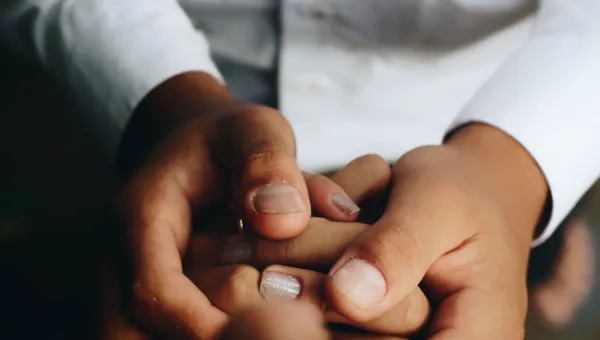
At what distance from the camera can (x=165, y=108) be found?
31 cm

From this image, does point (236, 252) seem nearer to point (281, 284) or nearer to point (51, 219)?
point (281, 284)

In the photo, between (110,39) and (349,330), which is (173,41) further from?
(349,330)

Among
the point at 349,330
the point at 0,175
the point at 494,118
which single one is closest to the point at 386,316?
the point at 349,330

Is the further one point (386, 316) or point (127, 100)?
point (127, 100)

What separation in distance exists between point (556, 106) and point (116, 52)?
236 mm

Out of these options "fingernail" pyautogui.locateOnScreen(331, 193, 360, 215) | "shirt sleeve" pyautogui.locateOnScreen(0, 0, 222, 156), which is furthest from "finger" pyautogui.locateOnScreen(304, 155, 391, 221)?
"shirt sleeve" pyautogui.locateOnScreen(0, 0, 222, 156)

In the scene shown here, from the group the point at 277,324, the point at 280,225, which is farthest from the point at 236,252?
the point at 277,324

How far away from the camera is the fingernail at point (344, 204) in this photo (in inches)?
9.5

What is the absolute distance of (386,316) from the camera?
0.21m

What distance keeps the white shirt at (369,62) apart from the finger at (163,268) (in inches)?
4.0

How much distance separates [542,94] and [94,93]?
0.24m

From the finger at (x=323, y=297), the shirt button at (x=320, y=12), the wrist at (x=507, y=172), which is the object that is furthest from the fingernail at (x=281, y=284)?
the shirt button at (x=320, y=12)

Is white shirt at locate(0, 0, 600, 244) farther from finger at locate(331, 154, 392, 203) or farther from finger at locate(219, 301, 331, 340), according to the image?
finger at locate(219, 301, 331, 340)

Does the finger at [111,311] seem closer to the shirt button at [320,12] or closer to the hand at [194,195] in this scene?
the hand at [194,195]
